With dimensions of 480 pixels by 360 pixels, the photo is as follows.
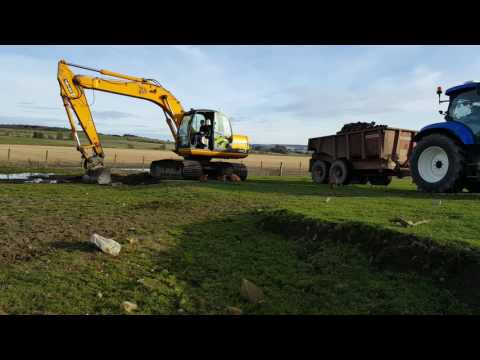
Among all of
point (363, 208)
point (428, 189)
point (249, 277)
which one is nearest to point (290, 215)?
point (363, 208)

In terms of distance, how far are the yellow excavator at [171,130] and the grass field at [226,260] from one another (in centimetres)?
869

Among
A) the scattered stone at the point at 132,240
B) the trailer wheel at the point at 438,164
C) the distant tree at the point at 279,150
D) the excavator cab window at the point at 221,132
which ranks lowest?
the scattered stone at the point at 132,240

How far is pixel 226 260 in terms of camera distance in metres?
6.04

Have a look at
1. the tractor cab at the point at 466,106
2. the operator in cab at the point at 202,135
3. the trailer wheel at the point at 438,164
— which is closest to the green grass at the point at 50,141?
the operator in cab at the point at 202,135

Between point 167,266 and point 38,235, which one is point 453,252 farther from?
point 38,235

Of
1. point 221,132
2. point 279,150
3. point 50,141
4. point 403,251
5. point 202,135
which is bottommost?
point 403,251

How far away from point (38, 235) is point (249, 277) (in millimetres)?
3967

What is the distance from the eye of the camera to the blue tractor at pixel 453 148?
Answer: 1080cm

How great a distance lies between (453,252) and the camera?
494cm

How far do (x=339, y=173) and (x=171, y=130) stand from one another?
889 centimetres

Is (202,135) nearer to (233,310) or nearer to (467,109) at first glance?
(467,109)

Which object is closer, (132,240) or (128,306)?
(128,306)

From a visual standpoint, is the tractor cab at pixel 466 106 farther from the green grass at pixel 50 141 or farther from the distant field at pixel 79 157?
the green grass at pixel 50 141

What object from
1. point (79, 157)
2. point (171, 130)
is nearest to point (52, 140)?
point (79, 157)
